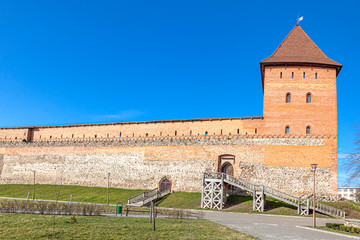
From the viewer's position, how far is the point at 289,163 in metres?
27.1

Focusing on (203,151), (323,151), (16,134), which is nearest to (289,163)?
(323,151)

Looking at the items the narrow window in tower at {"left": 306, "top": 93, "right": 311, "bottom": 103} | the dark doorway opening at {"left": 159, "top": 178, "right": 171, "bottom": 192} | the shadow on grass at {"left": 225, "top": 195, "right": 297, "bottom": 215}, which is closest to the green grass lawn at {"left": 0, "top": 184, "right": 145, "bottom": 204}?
the dark doorway opening at {"left": 159, "top": 178, "right": 171, "bottom": 192}

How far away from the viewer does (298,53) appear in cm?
2988

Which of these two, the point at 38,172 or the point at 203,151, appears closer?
the point at 203,151

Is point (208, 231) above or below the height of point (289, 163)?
below

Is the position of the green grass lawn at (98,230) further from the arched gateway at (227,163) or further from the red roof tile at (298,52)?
the red roof tile at (298,52)

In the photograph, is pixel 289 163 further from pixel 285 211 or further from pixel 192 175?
pixel 192 175

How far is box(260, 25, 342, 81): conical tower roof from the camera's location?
94.1ft

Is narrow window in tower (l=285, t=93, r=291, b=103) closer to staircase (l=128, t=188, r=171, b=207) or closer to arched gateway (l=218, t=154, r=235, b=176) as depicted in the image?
arched gateway (l=218, t=154, r=235, b=176)

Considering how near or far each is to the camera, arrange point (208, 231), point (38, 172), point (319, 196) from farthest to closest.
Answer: point (38, 172) < point (319, 196) < point (208, 231)

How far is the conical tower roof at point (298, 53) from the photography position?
2869 centimetres

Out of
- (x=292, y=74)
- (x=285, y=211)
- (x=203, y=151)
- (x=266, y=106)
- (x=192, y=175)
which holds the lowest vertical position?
(x=285, y=211)

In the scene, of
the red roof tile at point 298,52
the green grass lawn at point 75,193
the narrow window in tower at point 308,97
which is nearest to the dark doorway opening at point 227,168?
the green grass lawn at point 75,193

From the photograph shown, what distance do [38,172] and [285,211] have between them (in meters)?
26.4
